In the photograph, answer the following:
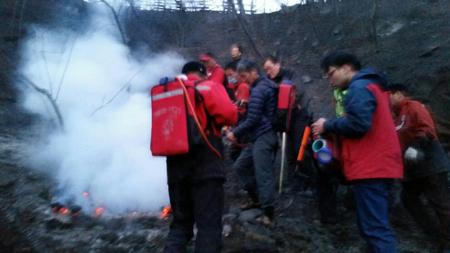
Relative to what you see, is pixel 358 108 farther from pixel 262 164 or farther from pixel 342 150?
pixel 262 164

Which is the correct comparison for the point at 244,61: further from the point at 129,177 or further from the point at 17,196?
the point at 17,196

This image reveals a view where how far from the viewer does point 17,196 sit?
595 centimetres

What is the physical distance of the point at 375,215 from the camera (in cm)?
332

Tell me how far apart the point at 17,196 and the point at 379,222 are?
5.08m

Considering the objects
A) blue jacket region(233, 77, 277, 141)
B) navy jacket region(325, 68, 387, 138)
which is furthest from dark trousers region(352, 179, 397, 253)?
blue jacket region(233, 77, 277, 141)

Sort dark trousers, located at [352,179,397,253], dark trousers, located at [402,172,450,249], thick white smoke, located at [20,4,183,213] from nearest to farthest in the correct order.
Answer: dark trousers, located at [352,179,397,253], dark trousers, located at [402,172,450,249], thick white smoke, located at [20,4,183,213]

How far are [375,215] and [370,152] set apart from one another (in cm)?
52

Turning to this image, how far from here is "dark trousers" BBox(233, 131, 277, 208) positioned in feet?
16.6

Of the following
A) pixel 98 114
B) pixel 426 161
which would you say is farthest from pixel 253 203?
pixel 98 114

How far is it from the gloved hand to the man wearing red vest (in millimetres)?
1297

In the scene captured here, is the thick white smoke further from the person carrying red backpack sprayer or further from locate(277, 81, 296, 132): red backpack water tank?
the person carrying red backpack sprayer

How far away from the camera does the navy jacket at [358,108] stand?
329 cm

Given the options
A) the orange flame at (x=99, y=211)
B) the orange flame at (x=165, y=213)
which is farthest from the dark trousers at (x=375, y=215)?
the orange flame at (x=99, y=211)

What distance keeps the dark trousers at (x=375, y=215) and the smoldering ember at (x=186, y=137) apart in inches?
0.7
